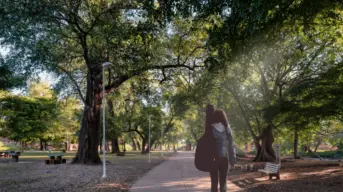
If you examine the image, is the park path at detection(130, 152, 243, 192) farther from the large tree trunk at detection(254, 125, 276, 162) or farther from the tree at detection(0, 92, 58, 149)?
the tree at detection(0, 92, 58, 149)

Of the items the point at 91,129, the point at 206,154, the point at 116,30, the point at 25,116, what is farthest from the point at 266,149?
the point at 25,116

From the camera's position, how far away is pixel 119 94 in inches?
1025

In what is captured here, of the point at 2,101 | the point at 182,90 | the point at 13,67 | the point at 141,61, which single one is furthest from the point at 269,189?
the point at 2,101

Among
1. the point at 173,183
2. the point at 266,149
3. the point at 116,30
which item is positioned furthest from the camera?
the point at 266,149

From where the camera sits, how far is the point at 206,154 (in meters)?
5.53

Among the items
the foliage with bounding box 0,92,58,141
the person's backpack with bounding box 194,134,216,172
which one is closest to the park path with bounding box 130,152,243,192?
the person's backpack with bounding box 194,134,216,172

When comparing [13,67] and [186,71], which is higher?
[186,71]

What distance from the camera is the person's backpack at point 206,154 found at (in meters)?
5.46

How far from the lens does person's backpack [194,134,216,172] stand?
215 inches

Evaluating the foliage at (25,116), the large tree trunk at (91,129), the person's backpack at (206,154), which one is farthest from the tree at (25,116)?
the person's backpack at (206,154)

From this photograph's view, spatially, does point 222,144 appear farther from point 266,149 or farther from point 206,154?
point 266,149

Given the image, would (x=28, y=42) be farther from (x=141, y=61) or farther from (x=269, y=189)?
(x=269, y=189)

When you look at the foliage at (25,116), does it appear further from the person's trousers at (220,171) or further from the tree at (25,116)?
the person's trousers at (220,171)

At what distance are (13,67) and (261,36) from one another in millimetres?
10294
